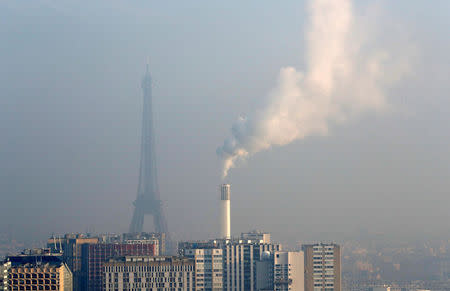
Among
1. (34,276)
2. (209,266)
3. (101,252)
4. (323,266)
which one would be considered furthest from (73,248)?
(34,276)

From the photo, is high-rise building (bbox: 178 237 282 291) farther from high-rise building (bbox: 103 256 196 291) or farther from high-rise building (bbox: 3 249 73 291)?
high-rise building (bbox: 3 249 73 291)

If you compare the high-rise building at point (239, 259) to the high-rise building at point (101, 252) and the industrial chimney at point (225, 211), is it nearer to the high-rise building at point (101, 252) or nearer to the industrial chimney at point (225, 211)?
the industrial chimney at point (225, 211)

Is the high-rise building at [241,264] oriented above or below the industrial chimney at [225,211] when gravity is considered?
below

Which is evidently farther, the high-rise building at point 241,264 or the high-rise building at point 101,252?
the high-rise building at point 101,252

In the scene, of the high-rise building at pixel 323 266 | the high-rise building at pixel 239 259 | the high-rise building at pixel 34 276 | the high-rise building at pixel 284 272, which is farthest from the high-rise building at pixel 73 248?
the high-rise building at pixel 323 266

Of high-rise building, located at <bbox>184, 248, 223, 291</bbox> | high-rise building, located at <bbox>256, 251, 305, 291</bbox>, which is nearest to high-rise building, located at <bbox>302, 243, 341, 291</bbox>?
high-rise building, located at <bbox>256, 251, 305, 291</bbox>

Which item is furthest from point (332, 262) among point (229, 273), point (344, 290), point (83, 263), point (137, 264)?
point (83, 263)
